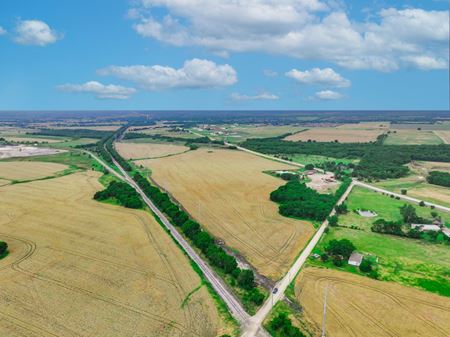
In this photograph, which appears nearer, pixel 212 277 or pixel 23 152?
pixel 212 277

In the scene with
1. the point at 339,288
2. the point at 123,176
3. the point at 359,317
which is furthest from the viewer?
the point at 123,176

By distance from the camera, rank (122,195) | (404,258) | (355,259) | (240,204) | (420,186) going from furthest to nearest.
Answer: (420,186)
(240,204)
(122,195)
(404,258)
(355,259)

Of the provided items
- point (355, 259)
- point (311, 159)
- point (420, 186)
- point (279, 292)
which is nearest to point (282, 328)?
point (279, 292)

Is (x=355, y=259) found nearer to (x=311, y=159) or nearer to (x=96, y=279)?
(x=96, y=279)

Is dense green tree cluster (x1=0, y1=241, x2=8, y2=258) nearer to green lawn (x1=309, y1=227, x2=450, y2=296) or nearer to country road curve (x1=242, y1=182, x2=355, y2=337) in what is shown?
country road curve (x1=242, y1=182, x2=355, y2=337)

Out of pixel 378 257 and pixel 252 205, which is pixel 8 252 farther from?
pixel 378 257

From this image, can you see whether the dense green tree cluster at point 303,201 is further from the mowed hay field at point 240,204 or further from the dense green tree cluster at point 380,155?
the dense green tree cluster at point 380,155

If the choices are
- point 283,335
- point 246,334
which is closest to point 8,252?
point 246,334
